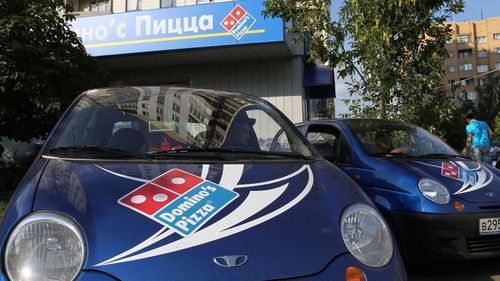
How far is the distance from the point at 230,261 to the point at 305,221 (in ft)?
1.46

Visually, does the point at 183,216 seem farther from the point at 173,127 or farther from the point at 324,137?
the point at 324,137

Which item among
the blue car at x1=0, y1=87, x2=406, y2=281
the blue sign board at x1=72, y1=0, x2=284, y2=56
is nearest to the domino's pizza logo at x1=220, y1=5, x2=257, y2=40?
the blue sign board at x1=72, y1=0, x2=284, y2=56

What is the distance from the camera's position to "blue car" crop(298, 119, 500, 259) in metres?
3.92

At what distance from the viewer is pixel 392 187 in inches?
167

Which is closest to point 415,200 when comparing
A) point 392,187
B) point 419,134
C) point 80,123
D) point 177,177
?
point 392,187

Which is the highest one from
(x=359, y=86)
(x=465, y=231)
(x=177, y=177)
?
(x=359, y=86)

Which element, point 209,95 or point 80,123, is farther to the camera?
point 209,95

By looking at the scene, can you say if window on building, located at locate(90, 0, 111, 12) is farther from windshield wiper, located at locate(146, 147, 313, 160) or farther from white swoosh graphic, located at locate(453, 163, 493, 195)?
windshield wiper, located at locate(146, 147, 313, 160)

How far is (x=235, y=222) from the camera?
75.9 inches

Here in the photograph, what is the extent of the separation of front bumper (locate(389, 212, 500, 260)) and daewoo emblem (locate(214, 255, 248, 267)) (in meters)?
2.66

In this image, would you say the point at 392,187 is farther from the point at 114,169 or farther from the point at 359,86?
the point at 359,86

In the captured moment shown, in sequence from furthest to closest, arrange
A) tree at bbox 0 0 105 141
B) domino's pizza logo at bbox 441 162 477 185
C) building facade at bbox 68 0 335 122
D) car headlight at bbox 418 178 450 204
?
building facade at bbox 68 0 335 122 → tree at bbox 0 0 105 141 → domino's pizza logo at bbox 441 162 477 185 → car headlight at bbox 418 178 450 204

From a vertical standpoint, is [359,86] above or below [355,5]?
below

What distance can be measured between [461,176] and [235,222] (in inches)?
126
